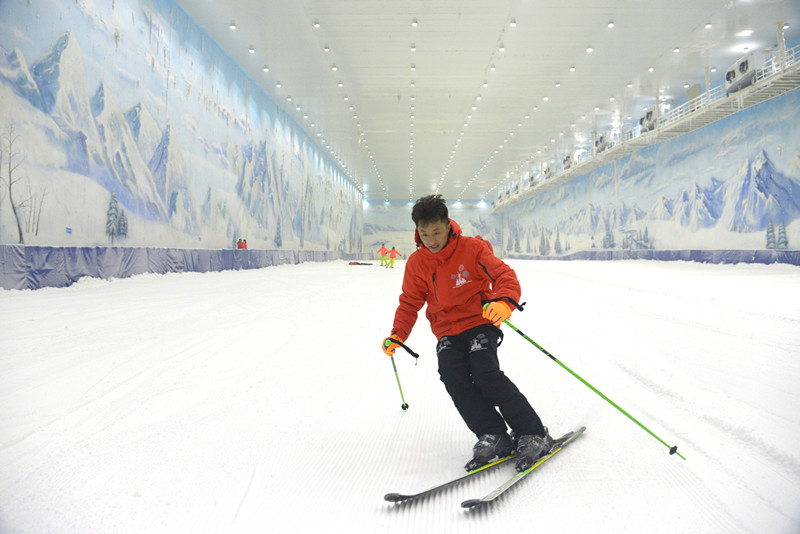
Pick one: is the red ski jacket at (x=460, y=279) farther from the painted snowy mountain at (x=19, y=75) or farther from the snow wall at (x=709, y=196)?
the snow wall at (x=709, y=196)

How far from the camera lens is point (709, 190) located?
18.2 metres

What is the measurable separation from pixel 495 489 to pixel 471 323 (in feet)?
2.40

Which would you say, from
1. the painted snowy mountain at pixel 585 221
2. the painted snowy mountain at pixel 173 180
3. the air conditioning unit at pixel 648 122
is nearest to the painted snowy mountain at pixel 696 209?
the air conditioning unit at pixel 648 122

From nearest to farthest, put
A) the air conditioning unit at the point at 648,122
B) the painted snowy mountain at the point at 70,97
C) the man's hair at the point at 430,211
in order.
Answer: the man's hair at the point at 430,211
the painted snowy mountain at the point at 70,97
the air conditioning unit at the point at 648,122

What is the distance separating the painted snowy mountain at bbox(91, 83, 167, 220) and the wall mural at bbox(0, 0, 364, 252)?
27 mm

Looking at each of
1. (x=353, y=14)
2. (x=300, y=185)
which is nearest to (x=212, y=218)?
(x=353, y=14)

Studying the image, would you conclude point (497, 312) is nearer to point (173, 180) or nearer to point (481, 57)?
point (173, 180)

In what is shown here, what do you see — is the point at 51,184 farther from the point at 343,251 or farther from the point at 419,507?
the point at 343,251

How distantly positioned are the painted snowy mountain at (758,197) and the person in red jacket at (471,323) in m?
16.3

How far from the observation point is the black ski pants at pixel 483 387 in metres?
1.95

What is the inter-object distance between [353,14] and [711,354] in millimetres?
13615

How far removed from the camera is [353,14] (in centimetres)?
1384

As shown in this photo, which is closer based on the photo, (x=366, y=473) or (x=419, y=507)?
(x=419, y=507)

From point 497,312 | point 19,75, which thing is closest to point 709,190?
point 497,312
